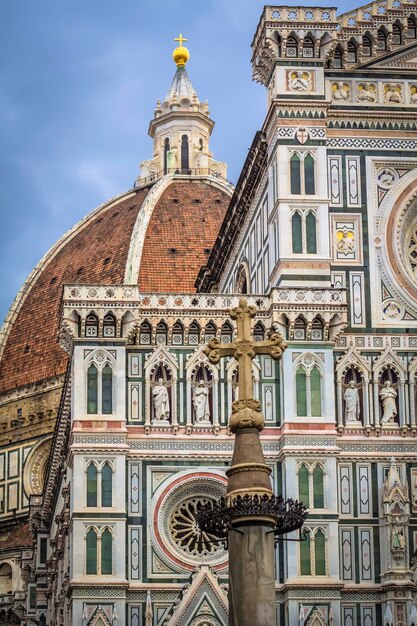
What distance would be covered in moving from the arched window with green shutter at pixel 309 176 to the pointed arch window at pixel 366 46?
10.5 ft

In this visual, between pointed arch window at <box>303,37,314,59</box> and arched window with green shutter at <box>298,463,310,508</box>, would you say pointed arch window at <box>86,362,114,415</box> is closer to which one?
arched window with green shutter at <box>298,463,310,508</box>

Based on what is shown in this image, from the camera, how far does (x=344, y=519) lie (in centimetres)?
3878

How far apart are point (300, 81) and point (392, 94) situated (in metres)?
2.19

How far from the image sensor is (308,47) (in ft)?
137

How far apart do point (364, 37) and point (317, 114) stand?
102 inches

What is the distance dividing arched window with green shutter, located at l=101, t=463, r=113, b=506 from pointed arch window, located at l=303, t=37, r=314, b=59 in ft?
34.8

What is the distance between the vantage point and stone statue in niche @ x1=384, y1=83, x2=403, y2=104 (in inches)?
1644

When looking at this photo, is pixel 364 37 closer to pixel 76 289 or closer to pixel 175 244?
pixel 76 289

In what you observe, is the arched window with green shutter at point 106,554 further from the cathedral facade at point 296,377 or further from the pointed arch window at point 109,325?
the pointed arch window at point 109,325

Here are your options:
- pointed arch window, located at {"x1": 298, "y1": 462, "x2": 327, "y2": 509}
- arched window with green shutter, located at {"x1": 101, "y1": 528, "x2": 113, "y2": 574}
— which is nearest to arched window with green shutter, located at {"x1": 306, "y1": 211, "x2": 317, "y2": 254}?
pointed arch window, located at {"x1": 298, "y1": 462, "x2": 327, "y2": 509}

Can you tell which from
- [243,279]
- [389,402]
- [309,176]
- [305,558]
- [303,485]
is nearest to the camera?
[305,558]

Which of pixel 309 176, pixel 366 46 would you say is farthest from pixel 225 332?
pixel 366 46

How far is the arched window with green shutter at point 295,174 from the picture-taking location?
4053 centimetres

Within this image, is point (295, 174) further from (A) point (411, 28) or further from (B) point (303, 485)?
(B) point (303, 485)
